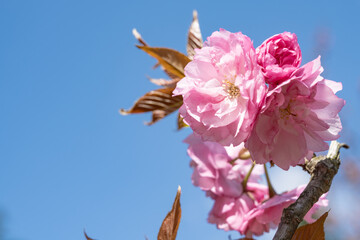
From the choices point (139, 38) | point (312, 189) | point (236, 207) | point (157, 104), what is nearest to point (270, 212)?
point (236, 207)

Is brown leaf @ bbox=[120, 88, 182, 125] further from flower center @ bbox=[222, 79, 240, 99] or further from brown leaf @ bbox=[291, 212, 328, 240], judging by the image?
brown leaf @ bbox=[291, 212, 328, 240]

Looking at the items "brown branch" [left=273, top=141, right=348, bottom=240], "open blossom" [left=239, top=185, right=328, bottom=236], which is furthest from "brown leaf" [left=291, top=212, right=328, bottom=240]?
"open blossom" [left=239, top=185, right=328, bottom=236]

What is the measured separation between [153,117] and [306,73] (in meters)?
0.45

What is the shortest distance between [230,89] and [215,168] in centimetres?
38

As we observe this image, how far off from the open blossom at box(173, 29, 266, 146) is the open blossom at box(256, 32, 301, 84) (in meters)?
0.01

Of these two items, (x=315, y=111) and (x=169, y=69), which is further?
(x=169, y=69)

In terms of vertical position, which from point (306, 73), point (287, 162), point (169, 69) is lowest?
point (287, 162)

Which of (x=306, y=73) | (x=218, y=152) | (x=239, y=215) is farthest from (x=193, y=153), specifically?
(x=306, y=73)

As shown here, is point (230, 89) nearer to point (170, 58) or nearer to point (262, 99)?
point (262, 99)

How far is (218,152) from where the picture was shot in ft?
3.32

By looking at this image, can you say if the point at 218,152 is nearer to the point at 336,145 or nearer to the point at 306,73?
the point at 336,145

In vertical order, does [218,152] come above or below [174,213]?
above

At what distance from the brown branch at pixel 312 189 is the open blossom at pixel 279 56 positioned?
0.63ft

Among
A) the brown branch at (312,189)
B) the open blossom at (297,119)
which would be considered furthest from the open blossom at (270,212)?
the open blossom at (297,119)
